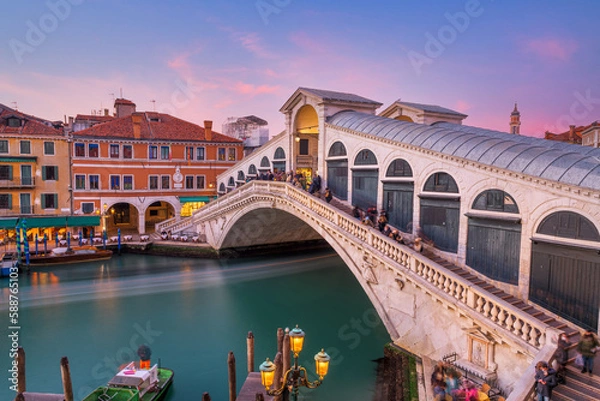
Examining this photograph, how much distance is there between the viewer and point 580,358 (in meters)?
7.95

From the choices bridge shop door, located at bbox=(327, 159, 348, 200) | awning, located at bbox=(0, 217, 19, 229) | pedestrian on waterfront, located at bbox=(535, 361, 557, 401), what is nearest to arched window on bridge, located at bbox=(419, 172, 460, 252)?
bridge shop door, located at bbox=(327, 159, 348, 200)

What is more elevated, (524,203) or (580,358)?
(524,203)

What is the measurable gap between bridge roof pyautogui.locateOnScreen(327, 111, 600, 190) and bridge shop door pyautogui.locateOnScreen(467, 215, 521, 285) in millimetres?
1585

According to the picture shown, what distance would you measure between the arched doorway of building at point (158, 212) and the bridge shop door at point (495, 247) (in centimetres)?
3072

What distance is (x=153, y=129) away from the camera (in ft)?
110

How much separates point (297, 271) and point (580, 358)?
18856mm

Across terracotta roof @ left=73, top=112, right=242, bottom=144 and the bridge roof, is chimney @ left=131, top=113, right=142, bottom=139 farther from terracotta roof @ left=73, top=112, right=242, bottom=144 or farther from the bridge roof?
the bridge roof

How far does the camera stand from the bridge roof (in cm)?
971

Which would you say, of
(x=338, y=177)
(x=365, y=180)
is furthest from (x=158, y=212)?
(x=365, y=180)

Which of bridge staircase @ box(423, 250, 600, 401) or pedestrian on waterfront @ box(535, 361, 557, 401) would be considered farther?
bridge staircase @ box(423, 250, 600, 401)

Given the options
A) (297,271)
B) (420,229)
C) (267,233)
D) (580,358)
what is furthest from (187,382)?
(267,233)

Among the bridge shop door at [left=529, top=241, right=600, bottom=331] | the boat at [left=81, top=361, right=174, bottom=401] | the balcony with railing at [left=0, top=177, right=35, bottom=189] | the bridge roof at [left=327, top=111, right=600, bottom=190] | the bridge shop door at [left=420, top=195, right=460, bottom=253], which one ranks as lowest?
the boat at [left=81, top=361, right=174, bottom=401]

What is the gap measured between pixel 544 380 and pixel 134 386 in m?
9.85

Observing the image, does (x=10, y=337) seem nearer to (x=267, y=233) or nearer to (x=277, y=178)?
(x=277, y=178)
